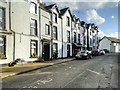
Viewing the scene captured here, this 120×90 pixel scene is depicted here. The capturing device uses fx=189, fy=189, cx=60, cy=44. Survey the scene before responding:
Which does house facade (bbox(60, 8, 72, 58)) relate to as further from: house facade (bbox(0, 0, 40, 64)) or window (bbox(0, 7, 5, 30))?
window (bbox(0, 7, 5, 30))

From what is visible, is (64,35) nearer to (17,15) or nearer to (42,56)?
(42,56)

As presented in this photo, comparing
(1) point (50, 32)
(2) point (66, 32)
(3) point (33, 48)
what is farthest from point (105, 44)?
(3) point (33, 48)

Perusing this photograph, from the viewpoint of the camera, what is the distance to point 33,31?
25.2m

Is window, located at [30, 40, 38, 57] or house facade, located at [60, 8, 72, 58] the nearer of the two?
window, located at [30, 40, 38, 57]

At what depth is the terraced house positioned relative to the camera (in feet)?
64.6

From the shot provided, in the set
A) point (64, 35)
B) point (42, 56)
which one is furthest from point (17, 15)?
point (64, 35)

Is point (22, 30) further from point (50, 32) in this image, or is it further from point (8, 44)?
point (50, 32)

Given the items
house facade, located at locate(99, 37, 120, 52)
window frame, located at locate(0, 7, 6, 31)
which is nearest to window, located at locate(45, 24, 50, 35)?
window frame, located at locate(0, 7, 6, 31)

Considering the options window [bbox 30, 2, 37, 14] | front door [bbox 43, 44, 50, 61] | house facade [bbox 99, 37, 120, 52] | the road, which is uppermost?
window [bbox 30, 2, 37, 14]

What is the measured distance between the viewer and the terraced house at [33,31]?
19703 mm

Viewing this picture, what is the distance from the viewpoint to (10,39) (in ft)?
65.8

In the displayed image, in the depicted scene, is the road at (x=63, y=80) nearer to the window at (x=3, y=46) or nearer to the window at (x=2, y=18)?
the window at (x=3, y=46)

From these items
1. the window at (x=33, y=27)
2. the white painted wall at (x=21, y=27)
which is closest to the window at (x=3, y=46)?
the white painted wall at (x=21, y=27)

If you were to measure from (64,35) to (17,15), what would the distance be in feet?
51.8
